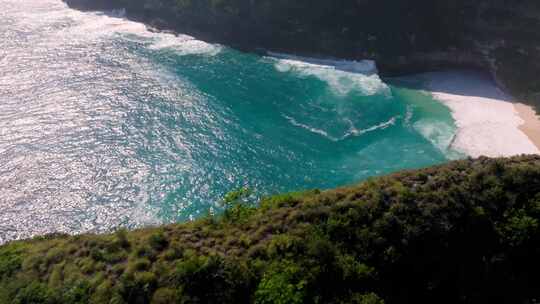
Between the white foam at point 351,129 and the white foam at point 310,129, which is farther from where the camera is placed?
the white foam at point 351,129

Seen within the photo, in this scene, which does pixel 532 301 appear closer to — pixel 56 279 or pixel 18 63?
pixel 56 279

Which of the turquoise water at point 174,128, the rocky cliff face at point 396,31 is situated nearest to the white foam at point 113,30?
the turquoise water at point 174,128

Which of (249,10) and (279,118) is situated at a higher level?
(249,10)

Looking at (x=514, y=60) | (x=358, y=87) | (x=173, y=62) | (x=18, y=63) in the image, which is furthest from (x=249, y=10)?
(x=514, y=60)

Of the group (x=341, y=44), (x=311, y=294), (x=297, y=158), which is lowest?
(x=297, y=158)

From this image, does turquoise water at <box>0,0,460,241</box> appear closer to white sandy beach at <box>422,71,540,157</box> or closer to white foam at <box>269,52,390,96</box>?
white foam at <box>269,52,390,96</box>

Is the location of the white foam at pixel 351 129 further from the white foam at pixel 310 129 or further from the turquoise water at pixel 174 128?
the turquoise water at pixel 174 128
